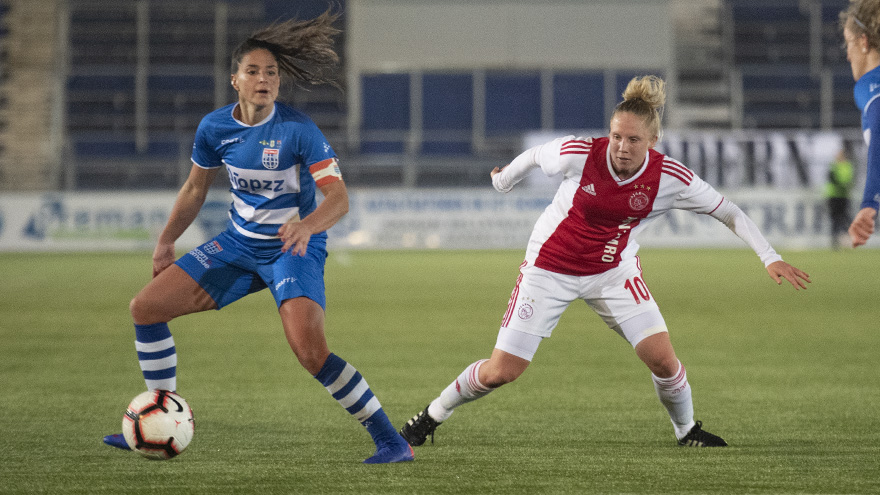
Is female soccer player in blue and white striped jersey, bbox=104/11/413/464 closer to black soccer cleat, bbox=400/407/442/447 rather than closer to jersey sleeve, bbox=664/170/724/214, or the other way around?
black soccer cleat, bbox=400/407/442/447

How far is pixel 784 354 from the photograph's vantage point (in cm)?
828

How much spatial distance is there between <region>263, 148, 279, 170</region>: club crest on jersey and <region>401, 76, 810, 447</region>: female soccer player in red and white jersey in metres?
1.02

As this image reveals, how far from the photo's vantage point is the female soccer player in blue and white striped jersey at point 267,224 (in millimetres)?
4516

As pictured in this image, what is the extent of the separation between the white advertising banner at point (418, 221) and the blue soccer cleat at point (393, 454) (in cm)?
1719

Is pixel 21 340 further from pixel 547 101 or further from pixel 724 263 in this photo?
pixel 547 101

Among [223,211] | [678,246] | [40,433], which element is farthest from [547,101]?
[40,433]

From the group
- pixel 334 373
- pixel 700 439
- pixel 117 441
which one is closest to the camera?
pixel 334 373

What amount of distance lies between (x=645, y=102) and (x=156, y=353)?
8.09 ft

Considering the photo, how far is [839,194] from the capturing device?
70.0ft

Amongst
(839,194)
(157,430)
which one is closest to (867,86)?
(157,430)

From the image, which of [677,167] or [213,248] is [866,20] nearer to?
[677,167]

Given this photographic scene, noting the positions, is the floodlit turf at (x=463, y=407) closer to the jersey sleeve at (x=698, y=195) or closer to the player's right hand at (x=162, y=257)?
the player's right hand at (x=162, y=257)

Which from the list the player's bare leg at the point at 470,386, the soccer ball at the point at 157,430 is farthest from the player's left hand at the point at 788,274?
the soccer ball at the point at 157,430

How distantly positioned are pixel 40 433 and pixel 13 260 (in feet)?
49.8
